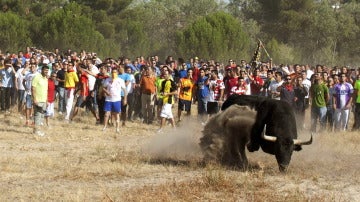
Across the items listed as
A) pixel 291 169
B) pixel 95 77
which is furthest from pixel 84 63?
pixel 291 169

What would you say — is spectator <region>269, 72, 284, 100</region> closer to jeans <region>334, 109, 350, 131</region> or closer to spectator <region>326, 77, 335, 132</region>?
spectator <region>326, 77, 335, 132</region>

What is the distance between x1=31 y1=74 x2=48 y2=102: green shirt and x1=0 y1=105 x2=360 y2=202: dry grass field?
1066 millimetres

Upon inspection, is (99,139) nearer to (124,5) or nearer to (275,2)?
(124,5)

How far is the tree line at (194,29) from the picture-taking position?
44844mm

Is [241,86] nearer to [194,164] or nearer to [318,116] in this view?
[318,116]

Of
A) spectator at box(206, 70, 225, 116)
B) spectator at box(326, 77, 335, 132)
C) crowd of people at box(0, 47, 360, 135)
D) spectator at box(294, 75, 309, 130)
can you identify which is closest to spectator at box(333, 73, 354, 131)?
crowd of people at box(0, 47, 360, 135)

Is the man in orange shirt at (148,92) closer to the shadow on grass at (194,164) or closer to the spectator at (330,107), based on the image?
the spectator at (330,107)

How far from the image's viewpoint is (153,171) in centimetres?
1296

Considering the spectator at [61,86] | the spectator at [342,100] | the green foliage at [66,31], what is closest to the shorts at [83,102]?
the spectator at [61,86]

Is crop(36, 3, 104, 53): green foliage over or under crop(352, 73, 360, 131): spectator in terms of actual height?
over

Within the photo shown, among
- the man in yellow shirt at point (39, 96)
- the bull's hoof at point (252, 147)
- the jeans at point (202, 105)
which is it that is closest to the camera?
the bull's hoof at point (252, 147)

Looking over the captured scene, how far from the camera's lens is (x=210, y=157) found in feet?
44.0

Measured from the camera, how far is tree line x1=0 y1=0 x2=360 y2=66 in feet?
147

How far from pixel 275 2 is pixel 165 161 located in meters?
51.8
